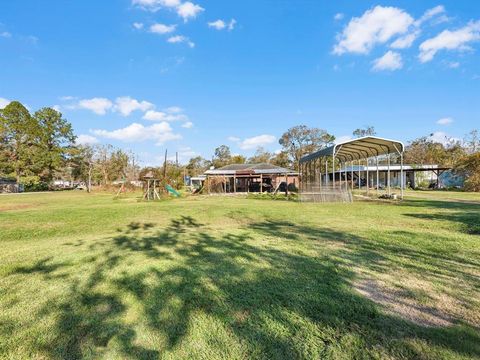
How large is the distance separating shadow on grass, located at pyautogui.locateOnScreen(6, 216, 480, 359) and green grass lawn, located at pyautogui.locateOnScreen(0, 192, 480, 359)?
1 cm

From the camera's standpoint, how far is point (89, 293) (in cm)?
289

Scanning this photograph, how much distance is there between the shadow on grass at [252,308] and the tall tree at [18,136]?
129 ft

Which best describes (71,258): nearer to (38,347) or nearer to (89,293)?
(89,293)

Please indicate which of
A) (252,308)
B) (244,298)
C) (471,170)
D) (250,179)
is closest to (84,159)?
(250,179)

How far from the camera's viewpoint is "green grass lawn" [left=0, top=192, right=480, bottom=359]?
1951 mm

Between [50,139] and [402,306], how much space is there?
46754 mm

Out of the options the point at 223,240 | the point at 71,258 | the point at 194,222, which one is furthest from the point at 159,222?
the point at 71,258

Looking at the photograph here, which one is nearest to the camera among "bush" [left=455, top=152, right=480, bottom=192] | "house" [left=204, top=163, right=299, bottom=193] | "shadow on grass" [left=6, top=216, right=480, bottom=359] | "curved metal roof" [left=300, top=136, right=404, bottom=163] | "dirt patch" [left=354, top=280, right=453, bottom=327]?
"shadow on grass" [left=6, top=216, right=480, bottom=359]

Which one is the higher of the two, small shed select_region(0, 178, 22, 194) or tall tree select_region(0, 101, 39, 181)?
tall tree select_region(0, 101, 39, 181)

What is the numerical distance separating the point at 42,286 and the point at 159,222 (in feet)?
16.2

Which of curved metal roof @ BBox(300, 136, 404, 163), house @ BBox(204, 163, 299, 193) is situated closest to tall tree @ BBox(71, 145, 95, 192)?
house @ BBox(204, 163, 299, 193)

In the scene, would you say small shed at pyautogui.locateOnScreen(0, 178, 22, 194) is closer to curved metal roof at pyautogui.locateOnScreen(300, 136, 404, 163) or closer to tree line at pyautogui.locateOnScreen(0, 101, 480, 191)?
tree line at pyautogui.locateOnScreen(0, 101, 480, 191)

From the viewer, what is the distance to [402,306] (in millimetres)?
2490

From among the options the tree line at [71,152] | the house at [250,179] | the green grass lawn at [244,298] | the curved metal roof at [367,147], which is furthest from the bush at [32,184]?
the green grass lawn at [244,298]
